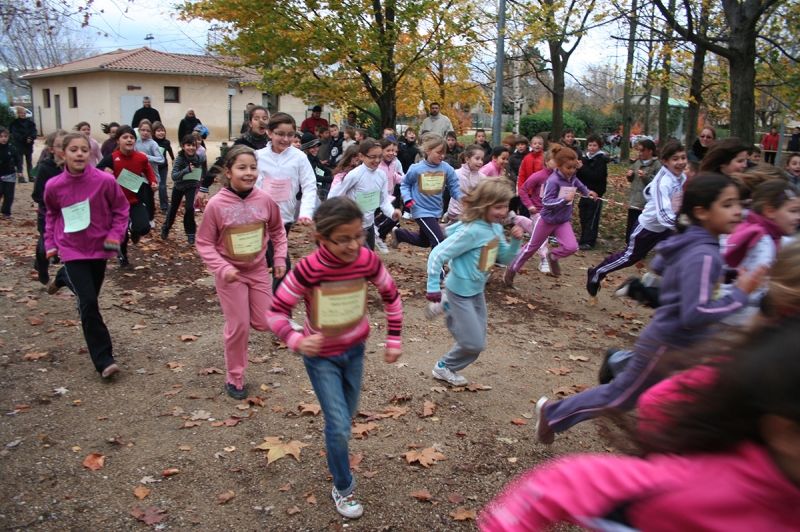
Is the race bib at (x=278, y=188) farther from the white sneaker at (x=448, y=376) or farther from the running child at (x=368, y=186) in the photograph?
the white sneaker at (x=448, y=376)

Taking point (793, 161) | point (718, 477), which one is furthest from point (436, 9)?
point (718, 477)

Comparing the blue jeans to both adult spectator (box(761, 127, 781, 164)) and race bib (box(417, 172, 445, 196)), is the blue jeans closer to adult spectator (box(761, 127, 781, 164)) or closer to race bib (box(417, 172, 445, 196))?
race bib (box(417, 172, 445, 196))

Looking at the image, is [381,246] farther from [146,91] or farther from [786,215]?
[146,91]

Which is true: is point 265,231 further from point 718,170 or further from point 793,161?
point 793,161

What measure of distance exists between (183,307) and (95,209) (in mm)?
2462

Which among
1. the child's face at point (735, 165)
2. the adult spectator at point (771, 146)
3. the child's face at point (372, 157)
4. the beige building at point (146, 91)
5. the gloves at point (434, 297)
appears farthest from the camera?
the beige building at point (146, 91)

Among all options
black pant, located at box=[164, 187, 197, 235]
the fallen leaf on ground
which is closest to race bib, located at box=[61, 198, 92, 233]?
the fallen leaf on ground

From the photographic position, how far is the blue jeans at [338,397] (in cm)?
361

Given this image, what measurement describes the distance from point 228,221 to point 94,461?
1.92m

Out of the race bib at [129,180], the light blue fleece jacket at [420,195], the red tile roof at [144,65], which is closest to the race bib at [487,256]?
the light blue fleece jacket at [420,195]

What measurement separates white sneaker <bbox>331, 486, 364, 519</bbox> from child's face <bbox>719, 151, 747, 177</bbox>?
15.7ft

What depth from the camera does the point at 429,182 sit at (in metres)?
8.73

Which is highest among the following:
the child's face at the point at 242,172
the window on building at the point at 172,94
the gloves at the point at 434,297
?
the window on building at the point at 172,94

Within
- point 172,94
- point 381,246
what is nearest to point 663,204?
point 381,246
